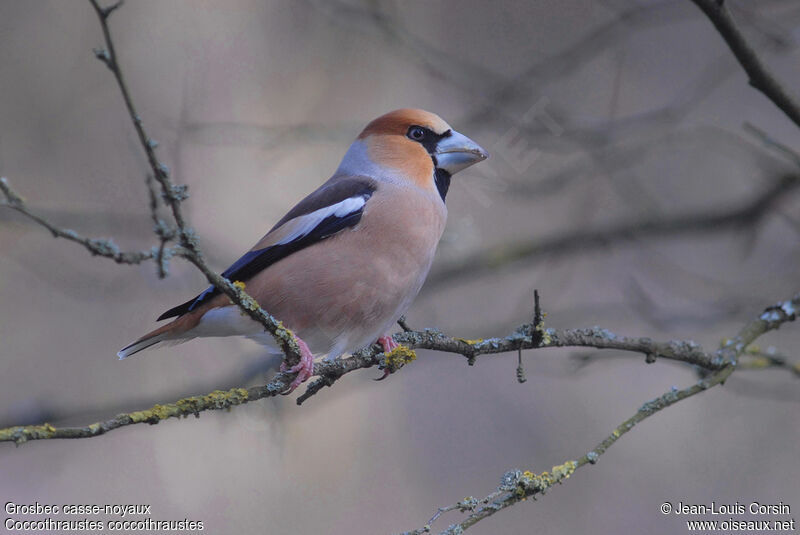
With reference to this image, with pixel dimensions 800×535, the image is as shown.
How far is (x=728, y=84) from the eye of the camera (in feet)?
24.0

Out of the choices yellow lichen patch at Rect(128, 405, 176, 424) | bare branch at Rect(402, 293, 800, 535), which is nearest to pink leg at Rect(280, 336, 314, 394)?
yellow lichen patch at Rect(128, 405, 176, 424)

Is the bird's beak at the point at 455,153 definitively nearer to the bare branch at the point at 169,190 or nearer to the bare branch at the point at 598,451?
the bare branch at the point at 598,451

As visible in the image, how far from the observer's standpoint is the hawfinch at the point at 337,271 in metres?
3.46

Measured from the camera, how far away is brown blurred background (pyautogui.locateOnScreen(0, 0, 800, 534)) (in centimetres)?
471

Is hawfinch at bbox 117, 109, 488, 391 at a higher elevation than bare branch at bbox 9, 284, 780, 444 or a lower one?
higher

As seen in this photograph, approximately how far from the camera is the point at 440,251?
5.08 metres

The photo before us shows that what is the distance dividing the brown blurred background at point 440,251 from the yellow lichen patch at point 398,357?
4.53 feet

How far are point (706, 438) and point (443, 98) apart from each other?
3552 millimetres

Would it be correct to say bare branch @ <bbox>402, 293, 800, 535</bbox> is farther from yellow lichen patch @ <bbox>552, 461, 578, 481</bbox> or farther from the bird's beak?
the bird's beak

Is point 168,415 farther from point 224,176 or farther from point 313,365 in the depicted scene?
point 224,176

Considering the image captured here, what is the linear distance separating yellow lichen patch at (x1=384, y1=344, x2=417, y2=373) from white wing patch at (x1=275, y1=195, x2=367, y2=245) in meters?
0.92

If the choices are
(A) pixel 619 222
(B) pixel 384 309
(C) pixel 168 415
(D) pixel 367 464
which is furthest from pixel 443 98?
(C) pixel 168 415

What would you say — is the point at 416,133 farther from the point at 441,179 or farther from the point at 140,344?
the point at 140,344

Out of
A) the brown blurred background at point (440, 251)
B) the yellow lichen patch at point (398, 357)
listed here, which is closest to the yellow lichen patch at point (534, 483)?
the yellow lichen patch at point (398, 357)
